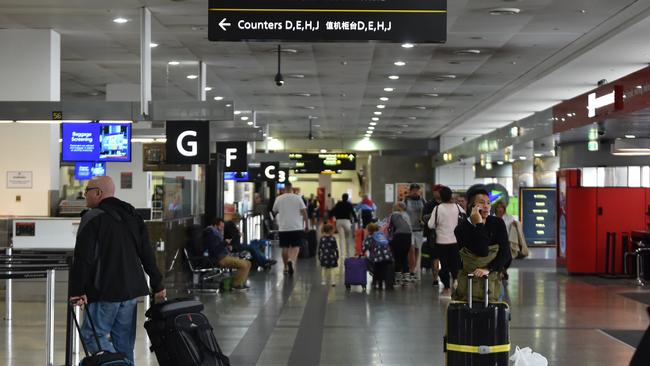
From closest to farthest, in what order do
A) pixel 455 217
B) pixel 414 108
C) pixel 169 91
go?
pixel 455 217
pixel 169 91
pixel 414 108

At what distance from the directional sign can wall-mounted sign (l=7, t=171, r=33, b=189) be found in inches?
260

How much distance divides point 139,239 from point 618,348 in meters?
5.26

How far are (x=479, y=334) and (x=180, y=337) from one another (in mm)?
2234

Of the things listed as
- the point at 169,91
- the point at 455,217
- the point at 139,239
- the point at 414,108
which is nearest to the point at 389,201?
the point at 414,108

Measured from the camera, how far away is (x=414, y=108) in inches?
1103

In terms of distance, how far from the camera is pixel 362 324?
1133 cm

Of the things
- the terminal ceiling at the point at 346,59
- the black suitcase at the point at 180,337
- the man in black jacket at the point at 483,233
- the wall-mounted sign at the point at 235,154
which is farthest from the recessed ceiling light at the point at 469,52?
the black suitcase at the point at 180,337

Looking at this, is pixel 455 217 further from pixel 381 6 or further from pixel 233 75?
pixel 233 75

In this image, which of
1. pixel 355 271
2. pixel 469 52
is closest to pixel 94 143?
pixel 355 271

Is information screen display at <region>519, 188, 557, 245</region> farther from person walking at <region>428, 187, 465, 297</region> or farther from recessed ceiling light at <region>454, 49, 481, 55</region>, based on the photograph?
person walking at <region>428, 187, 465, 297</region>

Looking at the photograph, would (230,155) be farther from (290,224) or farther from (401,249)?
(401,249)

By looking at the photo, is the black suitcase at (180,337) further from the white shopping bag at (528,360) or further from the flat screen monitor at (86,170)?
the flat screen monitor at (86,170)

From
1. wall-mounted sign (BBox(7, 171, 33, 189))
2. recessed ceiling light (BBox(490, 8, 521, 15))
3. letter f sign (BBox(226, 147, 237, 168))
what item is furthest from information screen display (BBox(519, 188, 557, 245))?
wall-mounted sign (BBox(7, 171, 33, 189))

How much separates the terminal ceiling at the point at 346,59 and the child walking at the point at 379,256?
3.18 meters
